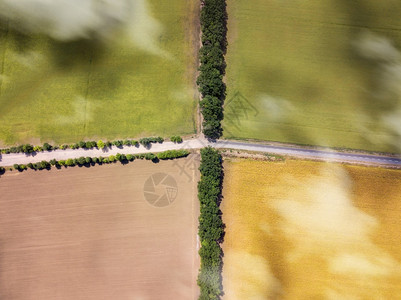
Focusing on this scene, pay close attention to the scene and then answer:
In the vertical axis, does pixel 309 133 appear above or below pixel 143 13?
below

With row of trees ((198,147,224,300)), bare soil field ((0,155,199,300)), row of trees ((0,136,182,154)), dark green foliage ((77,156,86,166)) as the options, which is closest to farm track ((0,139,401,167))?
row of trees ((0,136,182,154))

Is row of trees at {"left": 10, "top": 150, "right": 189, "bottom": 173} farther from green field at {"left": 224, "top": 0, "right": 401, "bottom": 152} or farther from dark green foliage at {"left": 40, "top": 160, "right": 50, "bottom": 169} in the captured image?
green field at {"left": 224, "top": 0, "right": 401, "bottom": 152}

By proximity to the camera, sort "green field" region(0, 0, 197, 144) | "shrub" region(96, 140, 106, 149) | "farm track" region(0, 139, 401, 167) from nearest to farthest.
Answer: "shrub" region(96, 140, 106, 149) → "farm track" region(0, 139, 401, 167) → "green field" region(0, 0, 197, 144)

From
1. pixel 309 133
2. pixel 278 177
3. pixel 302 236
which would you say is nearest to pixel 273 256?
pixel 302 236

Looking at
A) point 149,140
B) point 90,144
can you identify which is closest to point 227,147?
→ point 149,140

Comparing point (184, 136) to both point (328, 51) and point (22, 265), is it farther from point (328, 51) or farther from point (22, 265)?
point (22, 265)

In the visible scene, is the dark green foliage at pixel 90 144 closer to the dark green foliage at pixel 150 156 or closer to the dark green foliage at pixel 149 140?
the dark green foliage at pixel 149 140
